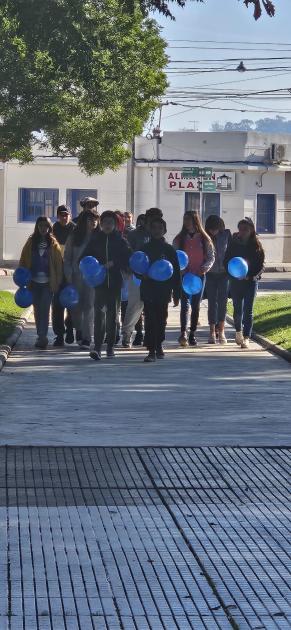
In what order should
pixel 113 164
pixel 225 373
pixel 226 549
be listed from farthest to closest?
1. pixel 113 164
2. pixel 225 373
3. pixel 226 549

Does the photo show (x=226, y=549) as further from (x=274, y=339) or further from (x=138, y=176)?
(x=138, y=176)

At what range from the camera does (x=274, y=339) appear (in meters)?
19.1

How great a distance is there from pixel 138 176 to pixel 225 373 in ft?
122

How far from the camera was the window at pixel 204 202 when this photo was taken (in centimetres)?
5275

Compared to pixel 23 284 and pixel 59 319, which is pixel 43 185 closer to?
pixel 59 319

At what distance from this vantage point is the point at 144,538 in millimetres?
7258

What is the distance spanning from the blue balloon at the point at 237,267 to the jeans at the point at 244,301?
1.25 feet

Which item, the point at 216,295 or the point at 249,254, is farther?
the point at 216,295

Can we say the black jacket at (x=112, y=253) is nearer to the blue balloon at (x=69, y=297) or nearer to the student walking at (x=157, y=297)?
the student walking at (x=157, y=297)

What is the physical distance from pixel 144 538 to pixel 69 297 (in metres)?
10.7

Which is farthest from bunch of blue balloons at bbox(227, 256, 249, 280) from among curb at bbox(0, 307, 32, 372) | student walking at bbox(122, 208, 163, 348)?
curb at bbox(0, 307, 32, 372)

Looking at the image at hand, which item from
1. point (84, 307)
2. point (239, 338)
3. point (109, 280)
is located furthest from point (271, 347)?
point (109, 280)

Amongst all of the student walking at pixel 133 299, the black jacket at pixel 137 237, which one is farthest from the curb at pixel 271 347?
the black jacket at pixel 137 237

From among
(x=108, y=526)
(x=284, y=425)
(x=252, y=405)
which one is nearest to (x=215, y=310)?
(x=252, y=405)
